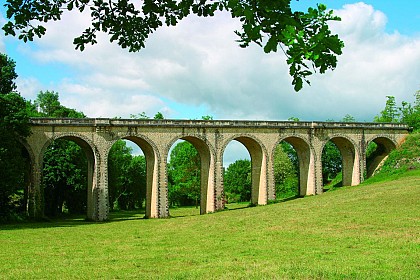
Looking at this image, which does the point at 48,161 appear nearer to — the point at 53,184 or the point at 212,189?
the point at 53,184

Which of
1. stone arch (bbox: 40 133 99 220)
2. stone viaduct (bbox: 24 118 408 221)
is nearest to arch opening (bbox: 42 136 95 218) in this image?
stone arch (bbox: 40 133 99 220)

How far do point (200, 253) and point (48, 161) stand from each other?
3963 centimetres

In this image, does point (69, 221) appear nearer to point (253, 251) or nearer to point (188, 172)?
point (188, 172)

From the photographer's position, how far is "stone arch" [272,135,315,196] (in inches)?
2016

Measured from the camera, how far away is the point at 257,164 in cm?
5056

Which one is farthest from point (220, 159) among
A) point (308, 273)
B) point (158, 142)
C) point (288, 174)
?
point (308, 273)

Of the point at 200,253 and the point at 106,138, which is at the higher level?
the point at 106,138

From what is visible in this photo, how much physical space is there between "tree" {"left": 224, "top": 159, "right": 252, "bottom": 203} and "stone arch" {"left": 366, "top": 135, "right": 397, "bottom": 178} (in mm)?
34329

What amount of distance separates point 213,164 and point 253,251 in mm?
30501

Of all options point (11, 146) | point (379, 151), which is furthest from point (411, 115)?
point (11, 146)

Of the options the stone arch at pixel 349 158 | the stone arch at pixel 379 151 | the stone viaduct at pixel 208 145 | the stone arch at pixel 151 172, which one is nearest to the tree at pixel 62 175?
the stone viaduct at pixel 208 145

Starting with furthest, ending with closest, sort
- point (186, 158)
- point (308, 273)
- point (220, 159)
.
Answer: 1. point (186, 158)
2. point (220, 159)
3. point (308, 273)

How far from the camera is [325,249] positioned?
655 inches

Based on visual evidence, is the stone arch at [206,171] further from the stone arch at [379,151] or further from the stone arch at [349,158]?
the stone arch at [379,151]
